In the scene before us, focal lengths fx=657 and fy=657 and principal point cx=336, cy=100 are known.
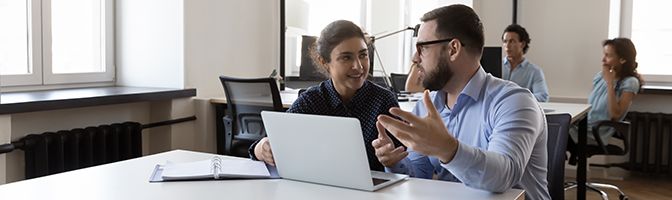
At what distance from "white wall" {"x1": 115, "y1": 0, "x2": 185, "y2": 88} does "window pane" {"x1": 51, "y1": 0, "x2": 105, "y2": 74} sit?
0.15 m

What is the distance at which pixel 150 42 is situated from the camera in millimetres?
3977

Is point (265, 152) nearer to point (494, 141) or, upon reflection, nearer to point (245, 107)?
point (494, 141)

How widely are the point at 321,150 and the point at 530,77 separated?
326cm

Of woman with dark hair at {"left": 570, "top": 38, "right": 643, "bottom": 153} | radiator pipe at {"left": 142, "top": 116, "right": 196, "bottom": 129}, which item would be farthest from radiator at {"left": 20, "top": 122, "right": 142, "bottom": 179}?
woman with dark hair at {"left": 570, "top": 38, "right": 643, "bottom": 153}

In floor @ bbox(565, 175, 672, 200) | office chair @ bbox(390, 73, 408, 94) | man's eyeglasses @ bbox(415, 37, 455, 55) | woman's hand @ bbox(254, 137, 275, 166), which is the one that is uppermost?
man's eyeglasses @ bbox(415, 37, 455, 55)

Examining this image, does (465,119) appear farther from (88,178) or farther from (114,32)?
(114,32)

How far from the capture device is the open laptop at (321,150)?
1490 mm

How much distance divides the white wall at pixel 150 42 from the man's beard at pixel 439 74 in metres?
2.45

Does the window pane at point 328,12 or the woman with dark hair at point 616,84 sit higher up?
the window pane at point 328,12

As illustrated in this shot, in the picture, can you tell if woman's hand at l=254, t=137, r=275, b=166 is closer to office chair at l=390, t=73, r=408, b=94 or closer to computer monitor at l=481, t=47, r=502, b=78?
computer monitor at l=481, t=47, r=502, b=78

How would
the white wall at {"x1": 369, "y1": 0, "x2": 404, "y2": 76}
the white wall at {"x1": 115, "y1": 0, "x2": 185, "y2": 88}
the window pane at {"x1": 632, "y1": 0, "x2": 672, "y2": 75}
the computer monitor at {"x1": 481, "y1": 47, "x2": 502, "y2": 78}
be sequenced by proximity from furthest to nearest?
the white wall at {"x1": 369, "y1": 0, "x2": 404, "y2": 76}, the window pane at {"x1": 632, "y1": 0, "x2": 672, "y2": 75}, the computer monitor at {"x1": 481, "y1": 47, "x2": 502, "y2": 78}, the white wall at {"x1": 115, "y1": 0, "x2": 185, "y2": 88}

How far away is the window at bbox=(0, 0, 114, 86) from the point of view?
3307 mm

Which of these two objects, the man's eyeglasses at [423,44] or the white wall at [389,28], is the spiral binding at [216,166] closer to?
the man's eyeglasses at [423,44]

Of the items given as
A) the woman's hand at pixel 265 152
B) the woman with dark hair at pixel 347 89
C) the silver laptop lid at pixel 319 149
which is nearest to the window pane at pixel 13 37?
the woman with dark hair at pixel 347 89
